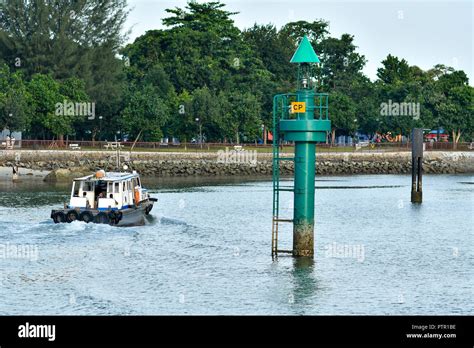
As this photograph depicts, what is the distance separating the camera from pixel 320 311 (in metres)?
38.4

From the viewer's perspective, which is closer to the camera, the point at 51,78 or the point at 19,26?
the point at 51,78

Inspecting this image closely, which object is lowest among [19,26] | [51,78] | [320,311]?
[320,311]

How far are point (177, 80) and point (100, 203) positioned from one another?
334 ft

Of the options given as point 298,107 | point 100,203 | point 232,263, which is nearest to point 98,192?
point 100,203

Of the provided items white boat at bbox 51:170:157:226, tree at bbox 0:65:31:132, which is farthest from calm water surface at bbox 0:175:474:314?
tree at bbox 0:65:31:132

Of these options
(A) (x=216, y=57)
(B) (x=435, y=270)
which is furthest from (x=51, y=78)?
(B) (x=435, y=270)

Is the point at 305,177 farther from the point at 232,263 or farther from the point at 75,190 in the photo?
the point at 75,190

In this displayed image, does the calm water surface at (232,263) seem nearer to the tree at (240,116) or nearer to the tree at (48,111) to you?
the tree at (48,111)

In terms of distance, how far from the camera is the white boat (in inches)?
2292

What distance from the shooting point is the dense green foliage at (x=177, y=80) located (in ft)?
442

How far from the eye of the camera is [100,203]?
194ft
